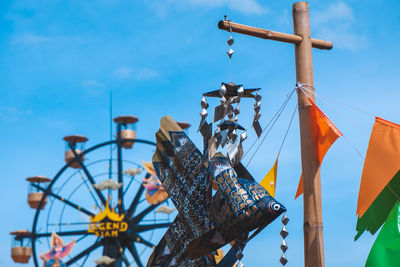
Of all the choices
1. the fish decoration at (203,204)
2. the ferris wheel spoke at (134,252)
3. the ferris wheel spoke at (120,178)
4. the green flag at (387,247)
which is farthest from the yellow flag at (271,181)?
the ferris wheel spoke at (120,178)

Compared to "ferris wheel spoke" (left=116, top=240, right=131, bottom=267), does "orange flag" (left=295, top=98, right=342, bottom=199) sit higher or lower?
lower

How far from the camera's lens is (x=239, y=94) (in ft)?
18.0

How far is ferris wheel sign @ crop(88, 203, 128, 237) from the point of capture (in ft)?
67.4

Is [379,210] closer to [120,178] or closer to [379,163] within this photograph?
[379,163]

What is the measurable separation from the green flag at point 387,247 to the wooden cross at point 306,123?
0.47 m

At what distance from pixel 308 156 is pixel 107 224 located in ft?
50.5

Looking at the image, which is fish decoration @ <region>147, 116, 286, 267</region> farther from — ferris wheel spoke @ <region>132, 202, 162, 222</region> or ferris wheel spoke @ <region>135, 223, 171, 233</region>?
ferris wheel spoke @ <region>132, 202, 162, 222</region>

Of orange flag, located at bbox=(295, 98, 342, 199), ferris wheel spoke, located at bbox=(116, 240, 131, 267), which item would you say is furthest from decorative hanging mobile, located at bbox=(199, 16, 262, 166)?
ferris wheel spoke, located at bbox=(116, 240, 131, 267)

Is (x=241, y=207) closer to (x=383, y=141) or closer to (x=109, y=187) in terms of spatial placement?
(x=383, y=141)

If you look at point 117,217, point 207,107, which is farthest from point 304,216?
point 117,217

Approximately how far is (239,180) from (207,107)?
681 millimetres

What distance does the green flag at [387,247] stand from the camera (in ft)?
17.6

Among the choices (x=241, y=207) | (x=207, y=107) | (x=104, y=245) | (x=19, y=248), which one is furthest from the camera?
(x=19, y=248)

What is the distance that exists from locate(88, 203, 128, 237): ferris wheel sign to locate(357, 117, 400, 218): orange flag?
1541 cm
